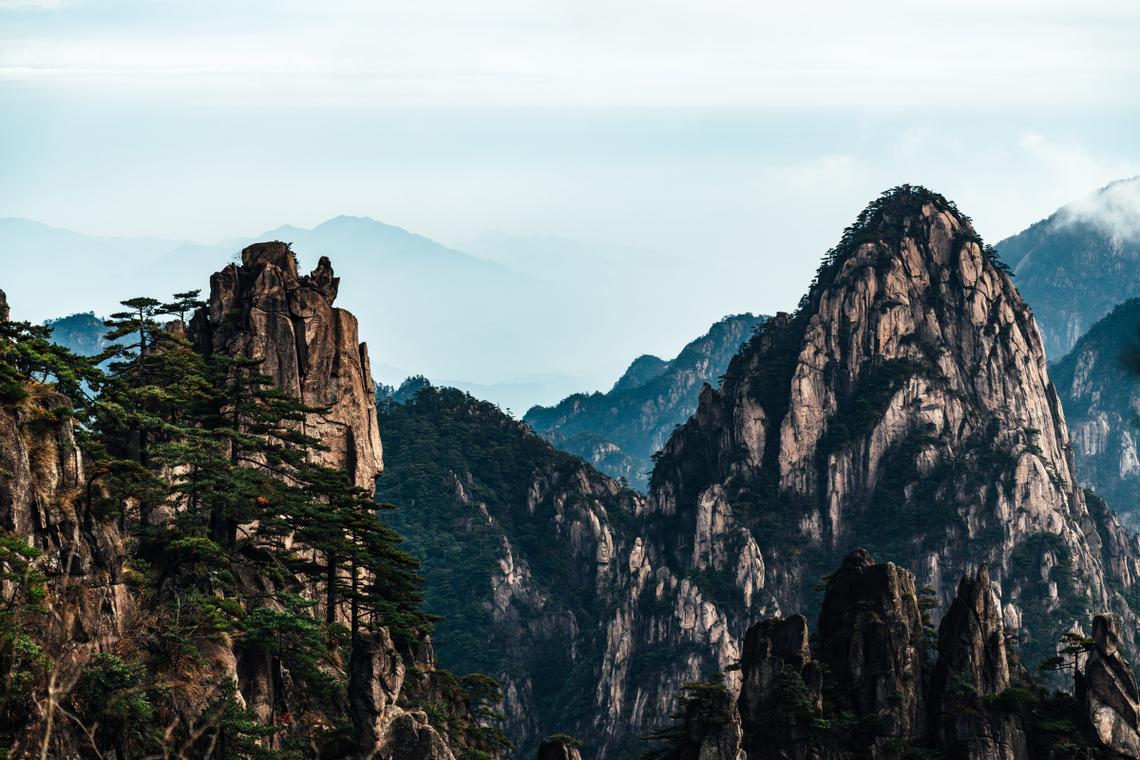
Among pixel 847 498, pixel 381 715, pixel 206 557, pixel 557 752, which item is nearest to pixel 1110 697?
pixel 557 752

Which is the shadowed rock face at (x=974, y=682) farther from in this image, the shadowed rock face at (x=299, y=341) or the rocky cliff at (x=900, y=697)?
the shadowed rock face at (x=299, y=341)

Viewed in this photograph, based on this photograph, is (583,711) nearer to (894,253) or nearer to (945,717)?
(894,253)

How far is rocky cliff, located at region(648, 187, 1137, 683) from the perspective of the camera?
174 meters

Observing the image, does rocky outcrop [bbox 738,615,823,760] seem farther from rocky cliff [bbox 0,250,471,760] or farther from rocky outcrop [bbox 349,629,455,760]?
rocky outcrop [bbox 349,629,455,760]

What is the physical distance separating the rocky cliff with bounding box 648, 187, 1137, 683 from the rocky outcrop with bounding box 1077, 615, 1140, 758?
8911 centimetres

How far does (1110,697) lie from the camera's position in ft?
269

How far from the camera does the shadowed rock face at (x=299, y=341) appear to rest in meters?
83.5

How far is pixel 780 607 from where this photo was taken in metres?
178

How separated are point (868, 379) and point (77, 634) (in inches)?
5553

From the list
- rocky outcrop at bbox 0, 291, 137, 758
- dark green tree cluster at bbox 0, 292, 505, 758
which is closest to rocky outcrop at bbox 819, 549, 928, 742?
dark green tree cluster at bbox 0, 292, 505, 758

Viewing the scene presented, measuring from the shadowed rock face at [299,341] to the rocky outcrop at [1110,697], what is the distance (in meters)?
41.5

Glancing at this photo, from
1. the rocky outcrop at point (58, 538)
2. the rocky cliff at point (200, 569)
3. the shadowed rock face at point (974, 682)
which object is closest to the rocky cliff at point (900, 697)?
the shadowed rock face at point (974, 682)

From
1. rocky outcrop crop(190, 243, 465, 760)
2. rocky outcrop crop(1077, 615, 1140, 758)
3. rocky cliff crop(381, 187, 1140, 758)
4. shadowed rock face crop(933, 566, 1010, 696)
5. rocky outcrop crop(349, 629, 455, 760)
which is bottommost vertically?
rocky outcrop crop(349, 629, 455, 760)

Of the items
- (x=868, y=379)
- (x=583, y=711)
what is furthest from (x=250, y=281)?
(x=868, y=379)
